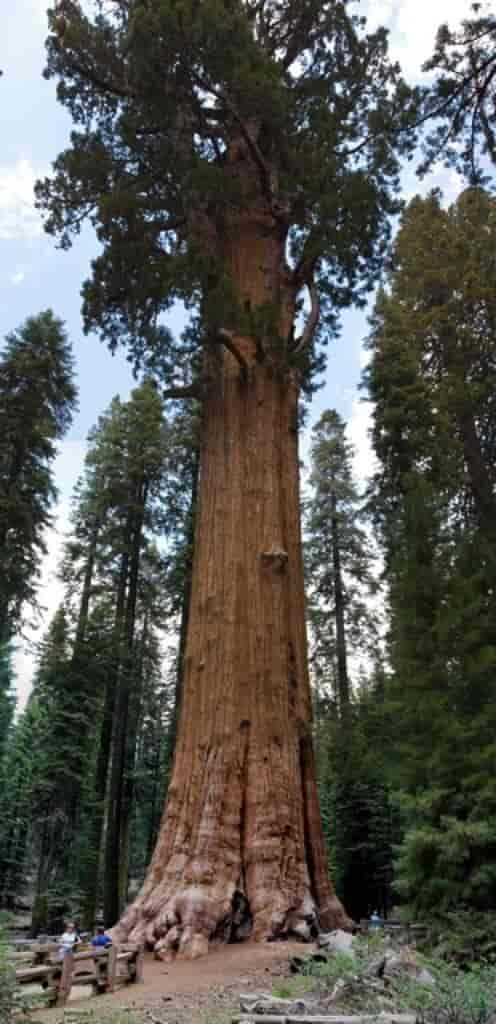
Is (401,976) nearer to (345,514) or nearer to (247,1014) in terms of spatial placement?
(247,1014)

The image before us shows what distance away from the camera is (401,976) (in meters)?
4.95

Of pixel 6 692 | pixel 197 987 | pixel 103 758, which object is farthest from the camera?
pixel 6 692

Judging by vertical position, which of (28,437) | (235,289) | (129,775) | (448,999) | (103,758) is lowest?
(448,999)

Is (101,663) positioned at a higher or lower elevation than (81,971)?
higher

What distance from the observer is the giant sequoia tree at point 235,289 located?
24.3 ft

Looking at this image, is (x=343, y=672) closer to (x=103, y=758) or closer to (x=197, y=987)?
(x=103, y=758)

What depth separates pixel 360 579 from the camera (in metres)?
22.8

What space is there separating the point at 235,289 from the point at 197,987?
290 inches

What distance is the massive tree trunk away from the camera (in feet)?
22.9

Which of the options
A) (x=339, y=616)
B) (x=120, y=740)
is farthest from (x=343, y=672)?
(x=120, y=740)

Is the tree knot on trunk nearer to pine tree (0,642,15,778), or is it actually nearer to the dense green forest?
the dense green forest

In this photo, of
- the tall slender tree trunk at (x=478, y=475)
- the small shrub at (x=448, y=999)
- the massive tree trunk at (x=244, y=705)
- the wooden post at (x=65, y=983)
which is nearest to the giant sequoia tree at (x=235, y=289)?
the massive tree trunk at (x=244, y=705)

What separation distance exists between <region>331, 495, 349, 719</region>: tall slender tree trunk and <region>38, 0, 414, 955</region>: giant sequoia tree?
34.2 ft

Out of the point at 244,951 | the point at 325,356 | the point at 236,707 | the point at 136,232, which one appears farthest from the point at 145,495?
the point at 244,951
